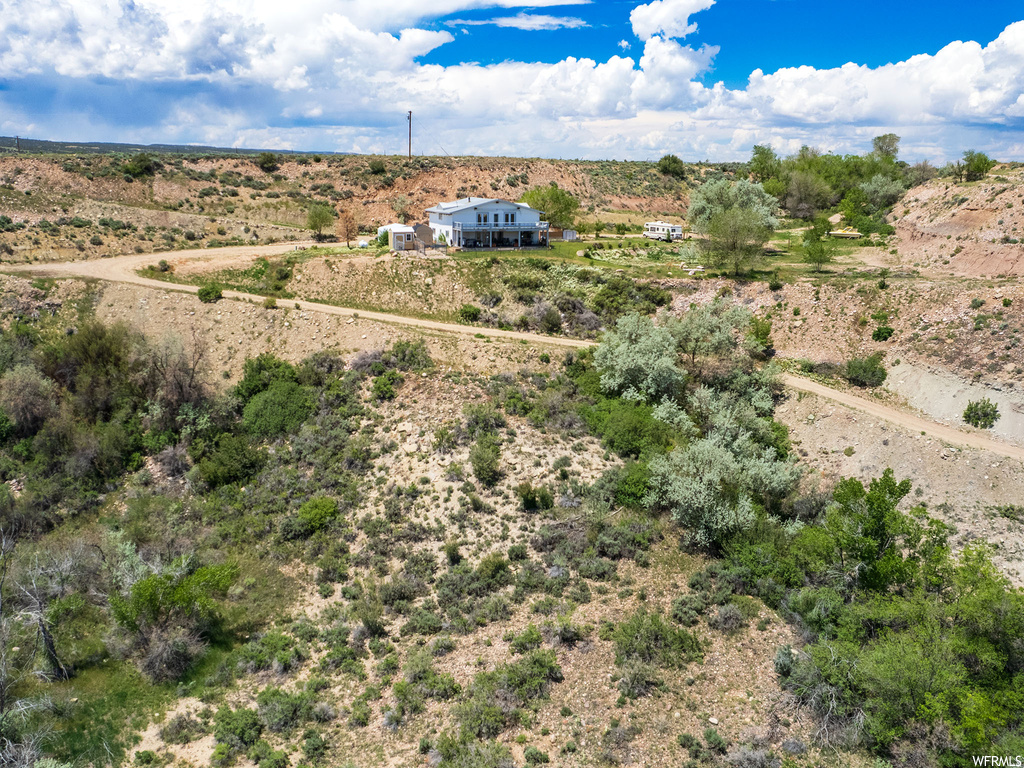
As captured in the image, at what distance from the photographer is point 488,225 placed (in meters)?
57.8

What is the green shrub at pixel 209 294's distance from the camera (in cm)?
4334

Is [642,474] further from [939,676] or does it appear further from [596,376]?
[939,676]

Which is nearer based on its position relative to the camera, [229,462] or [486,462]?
[486,462]

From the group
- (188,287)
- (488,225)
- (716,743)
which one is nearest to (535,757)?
(716,743)

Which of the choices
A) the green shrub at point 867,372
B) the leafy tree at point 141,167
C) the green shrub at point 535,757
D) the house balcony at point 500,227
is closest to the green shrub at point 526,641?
the green shrub at point 535,757

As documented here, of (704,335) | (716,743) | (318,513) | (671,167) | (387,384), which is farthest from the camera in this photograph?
(671,167)

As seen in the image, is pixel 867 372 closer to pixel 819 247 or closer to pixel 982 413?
pixel 982 413

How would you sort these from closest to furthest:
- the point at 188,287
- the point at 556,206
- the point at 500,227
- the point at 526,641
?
the point at 526,641
the point at 188,287
the point at 500,227
the point at 556,206

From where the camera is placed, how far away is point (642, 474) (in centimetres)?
2853

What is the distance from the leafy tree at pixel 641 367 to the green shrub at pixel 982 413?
48.6 ft

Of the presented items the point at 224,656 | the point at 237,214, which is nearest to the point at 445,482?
the point at 224,656

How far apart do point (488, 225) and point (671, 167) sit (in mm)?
56761

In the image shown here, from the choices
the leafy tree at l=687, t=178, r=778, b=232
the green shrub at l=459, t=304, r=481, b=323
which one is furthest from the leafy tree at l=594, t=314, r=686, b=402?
the leafy tree at l=687, t=178, r=778, b=232

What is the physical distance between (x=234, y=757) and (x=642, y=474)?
1910 centimetres
